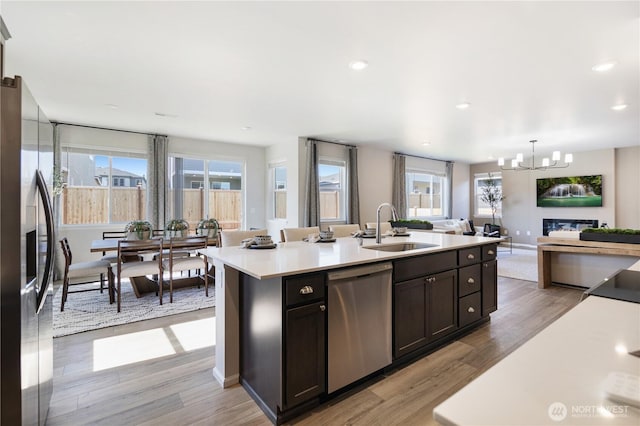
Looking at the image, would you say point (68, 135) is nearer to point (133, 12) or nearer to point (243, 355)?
point (133, 12)

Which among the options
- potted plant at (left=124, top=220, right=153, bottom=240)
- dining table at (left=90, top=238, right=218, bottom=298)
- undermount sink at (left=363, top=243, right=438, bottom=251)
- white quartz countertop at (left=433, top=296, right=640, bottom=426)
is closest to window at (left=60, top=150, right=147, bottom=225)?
dining table at (left=90, top=238, right=218, bottom=298)

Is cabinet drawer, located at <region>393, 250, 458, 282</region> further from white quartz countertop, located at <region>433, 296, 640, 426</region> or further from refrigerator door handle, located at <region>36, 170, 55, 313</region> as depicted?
refrigerator door handle, located at <region>36, 170, 55, 313</region>

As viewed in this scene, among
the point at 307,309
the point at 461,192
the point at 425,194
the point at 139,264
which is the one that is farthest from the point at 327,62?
the point at 461,192

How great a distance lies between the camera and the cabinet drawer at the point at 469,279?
3002 millimetres

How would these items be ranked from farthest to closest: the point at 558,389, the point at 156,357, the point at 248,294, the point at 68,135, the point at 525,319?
1. the point at 68,135
2. the point at 525,319
3. the point at 156,357
4. the point at 248,294
5. the point at 558,389

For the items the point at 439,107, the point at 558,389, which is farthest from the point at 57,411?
the point at 439,107

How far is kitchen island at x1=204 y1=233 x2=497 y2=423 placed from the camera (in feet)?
6.05

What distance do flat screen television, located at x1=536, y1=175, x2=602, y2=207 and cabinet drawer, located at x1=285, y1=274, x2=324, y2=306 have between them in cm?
931

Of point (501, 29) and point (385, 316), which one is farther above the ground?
point (501, 29)

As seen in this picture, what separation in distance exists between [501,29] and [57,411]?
4.11 m

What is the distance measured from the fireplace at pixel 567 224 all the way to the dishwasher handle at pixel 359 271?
867cm

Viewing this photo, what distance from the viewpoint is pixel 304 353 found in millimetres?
1887

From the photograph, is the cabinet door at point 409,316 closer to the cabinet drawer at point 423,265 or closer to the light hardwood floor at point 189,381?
the cabinet drawer at point 423,265

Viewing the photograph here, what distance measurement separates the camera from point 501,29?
2402 millimetres
